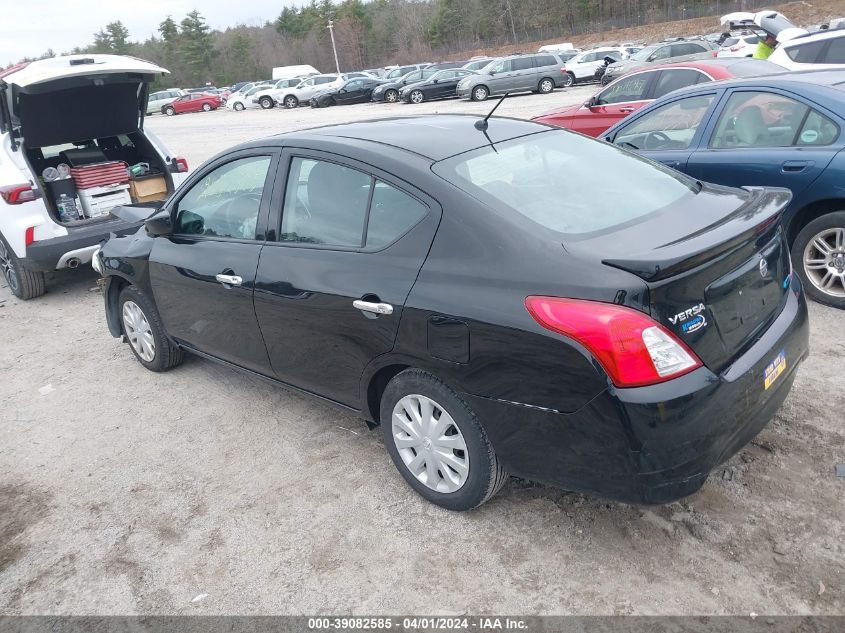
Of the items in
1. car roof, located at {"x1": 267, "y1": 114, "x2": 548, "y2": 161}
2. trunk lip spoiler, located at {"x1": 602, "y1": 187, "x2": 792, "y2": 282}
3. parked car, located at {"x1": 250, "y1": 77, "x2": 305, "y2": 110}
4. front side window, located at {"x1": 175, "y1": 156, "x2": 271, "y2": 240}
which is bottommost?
parked car, located at {"x1": 250, "y1": 77, "x2": 305, "y2": 110}

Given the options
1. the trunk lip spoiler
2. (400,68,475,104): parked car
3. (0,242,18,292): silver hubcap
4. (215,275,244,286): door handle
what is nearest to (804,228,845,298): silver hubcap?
the trunk lip spoiler

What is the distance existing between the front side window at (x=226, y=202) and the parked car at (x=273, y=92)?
1557 inches

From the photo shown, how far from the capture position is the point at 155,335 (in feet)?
16.2

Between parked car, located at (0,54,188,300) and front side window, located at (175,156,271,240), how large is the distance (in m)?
2.22

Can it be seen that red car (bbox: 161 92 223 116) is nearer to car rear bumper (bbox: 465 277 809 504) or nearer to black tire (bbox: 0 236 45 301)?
black tire (bbox: 0 236 45 301)

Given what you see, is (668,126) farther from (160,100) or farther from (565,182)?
(160,100)

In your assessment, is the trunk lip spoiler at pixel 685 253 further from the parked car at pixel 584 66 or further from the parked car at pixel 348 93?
the parked car at pixel 348 93

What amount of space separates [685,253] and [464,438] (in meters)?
1.17

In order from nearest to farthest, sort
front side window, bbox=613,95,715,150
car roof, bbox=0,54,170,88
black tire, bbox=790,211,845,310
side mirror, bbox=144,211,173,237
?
side mirror, bbox=144,211,173,237, black tire, bbox=790,211,845,310, front side window, bbox=613,95,715,150, car roof, bbox=0,54,170,88

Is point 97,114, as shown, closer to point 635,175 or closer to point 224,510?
point 224,510

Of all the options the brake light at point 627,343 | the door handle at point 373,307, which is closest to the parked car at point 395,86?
the door handle at point 373,307

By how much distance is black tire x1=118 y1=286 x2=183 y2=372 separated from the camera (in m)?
4.86

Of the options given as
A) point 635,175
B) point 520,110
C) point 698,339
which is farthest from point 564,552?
point 520,110

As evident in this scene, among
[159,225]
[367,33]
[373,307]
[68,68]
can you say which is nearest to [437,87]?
[68,68]
